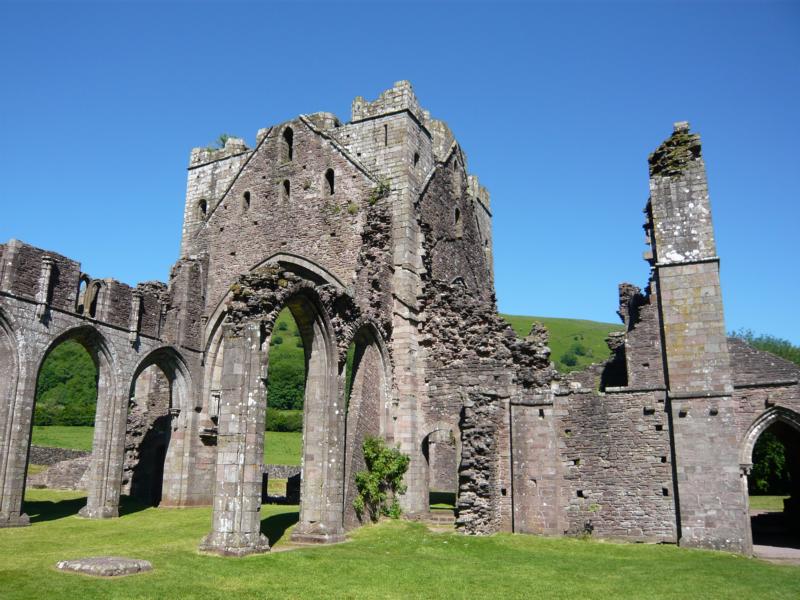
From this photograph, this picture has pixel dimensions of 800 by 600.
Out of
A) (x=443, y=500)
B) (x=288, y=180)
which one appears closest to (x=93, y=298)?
(x=288, y=180)

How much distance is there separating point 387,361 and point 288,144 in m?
8.81

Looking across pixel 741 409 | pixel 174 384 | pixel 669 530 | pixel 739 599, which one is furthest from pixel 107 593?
pixel 174 384

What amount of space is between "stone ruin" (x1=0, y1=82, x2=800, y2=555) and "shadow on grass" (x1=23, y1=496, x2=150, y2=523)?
83 cm

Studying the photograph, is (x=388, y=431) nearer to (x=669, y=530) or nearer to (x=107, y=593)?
(x=669, y=530)

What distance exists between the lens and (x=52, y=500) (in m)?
21.3

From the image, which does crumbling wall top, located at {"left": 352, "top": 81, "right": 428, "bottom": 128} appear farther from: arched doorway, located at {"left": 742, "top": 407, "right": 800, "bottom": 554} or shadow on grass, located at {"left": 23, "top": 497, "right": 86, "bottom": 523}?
shadow on grass, located at {"left": 23, "top": 497, "right": 86, "bottom": 523}

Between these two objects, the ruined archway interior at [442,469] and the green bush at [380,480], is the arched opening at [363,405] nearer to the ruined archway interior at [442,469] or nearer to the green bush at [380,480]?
the green bush at [380,480]

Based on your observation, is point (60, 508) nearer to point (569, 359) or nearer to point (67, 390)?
point (67, 390)

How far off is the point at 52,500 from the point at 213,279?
28.6 feet

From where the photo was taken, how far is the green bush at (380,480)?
15297 mm

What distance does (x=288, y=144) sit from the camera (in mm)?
21812

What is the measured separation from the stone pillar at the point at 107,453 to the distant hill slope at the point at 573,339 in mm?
54045

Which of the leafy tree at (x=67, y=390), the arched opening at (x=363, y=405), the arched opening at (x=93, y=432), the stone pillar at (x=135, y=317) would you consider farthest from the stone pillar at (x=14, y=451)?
the leafy tree at (x=67, y=390)

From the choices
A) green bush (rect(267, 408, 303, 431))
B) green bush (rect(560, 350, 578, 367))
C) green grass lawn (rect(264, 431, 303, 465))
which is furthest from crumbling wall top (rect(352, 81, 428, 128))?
green bush (rect(560, 350, 578, 367))
